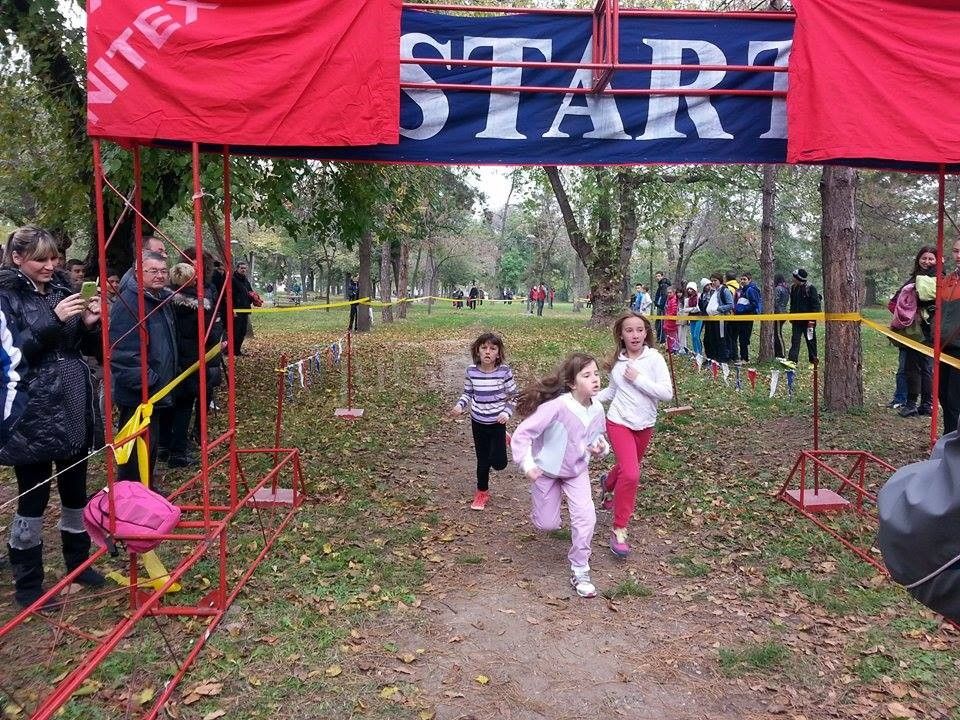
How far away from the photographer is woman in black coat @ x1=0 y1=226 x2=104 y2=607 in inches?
151

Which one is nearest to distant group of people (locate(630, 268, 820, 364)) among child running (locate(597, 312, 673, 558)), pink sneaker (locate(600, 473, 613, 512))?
pink sneaker (locate(600, 473, 613, 512))

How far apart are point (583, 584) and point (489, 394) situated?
190 centimetres

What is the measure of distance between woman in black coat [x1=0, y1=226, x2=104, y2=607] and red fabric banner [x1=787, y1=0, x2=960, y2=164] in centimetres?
469

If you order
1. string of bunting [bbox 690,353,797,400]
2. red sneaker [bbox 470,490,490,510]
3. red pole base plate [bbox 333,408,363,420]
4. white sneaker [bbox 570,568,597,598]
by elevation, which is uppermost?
string of bunting [bbox 690,353,797,400]

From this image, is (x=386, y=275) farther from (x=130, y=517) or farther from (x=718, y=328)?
(x=130, y=517)

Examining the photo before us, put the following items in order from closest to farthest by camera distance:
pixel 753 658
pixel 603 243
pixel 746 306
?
1. pixel 753 658
2. pixel 746 306
3. pixel 603 243

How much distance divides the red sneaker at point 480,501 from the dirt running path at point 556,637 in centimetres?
43

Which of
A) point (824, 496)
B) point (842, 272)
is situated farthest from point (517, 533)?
point (842, 272)

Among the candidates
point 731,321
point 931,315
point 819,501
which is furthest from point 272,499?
point 731,321

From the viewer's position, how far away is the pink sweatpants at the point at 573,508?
15.3 feet

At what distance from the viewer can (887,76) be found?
435 cm

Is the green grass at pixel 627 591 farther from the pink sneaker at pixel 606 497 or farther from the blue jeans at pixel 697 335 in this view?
the blue jeans at pixel 697 335

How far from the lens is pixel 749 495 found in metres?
6.48

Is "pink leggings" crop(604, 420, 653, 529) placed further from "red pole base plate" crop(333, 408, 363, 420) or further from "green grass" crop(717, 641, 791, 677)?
"red pole base plate" crop(333, 408, 363, 420)
